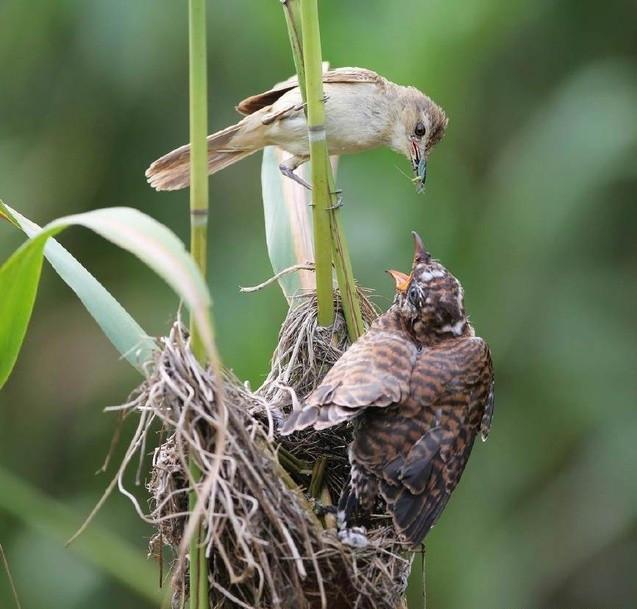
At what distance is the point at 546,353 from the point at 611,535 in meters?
0.87

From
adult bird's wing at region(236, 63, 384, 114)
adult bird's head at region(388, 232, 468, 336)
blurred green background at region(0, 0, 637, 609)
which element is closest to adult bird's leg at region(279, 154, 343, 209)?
adult bird's wing at region(236, 63, 384, 114)

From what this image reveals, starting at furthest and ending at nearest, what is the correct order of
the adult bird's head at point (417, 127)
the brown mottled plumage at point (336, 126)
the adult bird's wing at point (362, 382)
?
1. the adult bird's head at point (417, 127)
2. the brown mottled plumage at point (336, 126)
3. the adult bird's wing at point (362, 382)

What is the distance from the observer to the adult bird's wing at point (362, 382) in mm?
2473

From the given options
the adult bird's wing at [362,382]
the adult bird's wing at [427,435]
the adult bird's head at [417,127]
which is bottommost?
the adult bird's wing at [427,435]

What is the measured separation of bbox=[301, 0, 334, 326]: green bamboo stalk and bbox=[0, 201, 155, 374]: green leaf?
1.73 ft

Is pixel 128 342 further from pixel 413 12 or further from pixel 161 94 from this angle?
pixel 161 94

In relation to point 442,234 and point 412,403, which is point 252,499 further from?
point 442,234

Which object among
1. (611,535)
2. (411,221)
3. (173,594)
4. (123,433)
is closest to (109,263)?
(123,433)

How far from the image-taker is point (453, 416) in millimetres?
2762

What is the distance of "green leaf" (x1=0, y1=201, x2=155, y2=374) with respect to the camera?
89.6 inches

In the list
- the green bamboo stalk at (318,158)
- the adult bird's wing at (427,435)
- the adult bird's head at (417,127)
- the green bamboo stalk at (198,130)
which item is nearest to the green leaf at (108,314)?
the green bamboo stalk at (198,130)

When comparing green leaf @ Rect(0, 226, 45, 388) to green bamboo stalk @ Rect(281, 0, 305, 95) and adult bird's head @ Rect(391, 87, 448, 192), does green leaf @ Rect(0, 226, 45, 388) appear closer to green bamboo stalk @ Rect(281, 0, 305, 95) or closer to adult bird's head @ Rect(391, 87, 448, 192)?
green bamboo stalk @ Rect(281, 0, 305, 95)

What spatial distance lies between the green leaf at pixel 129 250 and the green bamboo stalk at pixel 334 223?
79 cm

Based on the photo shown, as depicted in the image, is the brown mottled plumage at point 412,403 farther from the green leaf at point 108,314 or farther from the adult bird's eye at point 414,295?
the green leaf at point 108,314
